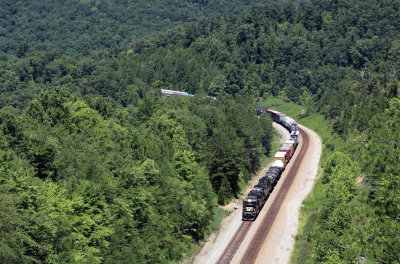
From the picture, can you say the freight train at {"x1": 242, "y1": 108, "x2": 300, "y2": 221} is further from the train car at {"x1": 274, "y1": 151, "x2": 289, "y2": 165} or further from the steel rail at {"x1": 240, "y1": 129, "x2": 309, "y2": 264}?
the steel rail at {"x1": 240, "y1": 129, "x2": 309, "y2": 264}

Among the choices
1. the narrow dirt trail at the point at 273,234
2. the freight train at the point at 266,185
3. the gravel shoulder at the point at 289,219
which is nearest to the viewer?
the gravel shoulder at the point at 289,219

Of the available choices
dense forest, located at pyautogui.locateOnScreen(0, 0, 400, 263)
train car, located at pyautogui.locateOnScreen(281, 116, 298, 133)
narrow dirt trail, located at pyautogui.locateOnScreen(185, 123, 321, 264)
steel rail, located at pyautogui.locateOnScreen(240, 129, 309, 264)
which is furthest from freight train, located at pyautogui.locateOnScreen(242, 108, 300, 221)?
train car, located at pyautogui.locateOnScreen(281, 116, 298, 133)

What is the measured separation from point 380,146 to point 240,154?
208 feet

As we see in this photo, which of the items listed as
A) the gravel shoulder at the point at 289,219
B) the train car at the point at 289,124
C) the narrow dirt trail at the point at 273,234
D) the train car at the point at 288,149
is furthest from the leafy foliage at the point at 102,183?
the train car at the point at 289,124

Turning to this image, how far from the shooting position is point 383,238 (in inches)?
1312

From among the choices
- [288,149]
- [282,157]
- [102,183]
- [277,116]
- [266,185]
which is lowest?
[277,116]

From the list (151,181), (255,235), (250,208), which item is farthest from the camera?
(250,208)

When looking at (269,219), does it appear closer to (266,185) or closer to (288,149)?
(266,185)

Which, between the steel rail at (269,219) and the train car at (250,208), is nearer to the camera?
the steel rail at (269,219)

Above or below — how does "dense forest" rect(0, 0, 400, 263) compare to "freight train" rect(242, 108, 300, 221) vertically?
above

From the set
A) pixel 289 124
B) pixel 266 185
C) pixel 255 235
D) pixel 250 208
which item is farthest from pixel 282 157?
pixel 289 124

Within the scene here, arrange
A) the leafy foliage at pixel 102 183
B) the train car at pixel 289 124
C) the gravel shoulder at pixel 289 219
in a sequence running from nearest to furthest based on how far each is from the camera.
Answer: the leafy foliage at pixel 102 183, the gravel shoulder at pixel 289 219, the train car at pixel 289 124

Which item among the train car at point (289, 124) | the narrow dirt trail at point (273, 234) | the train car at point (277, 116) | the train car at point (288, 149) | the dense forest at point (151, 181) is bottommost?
the train car at point (277, 116)

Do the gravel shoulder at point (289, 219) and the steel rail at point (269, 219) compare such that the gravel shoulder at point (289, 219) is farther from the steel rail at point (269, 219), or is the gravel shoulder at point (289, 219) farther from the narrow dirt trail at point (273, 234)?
the steel rail at point (269, 219)
